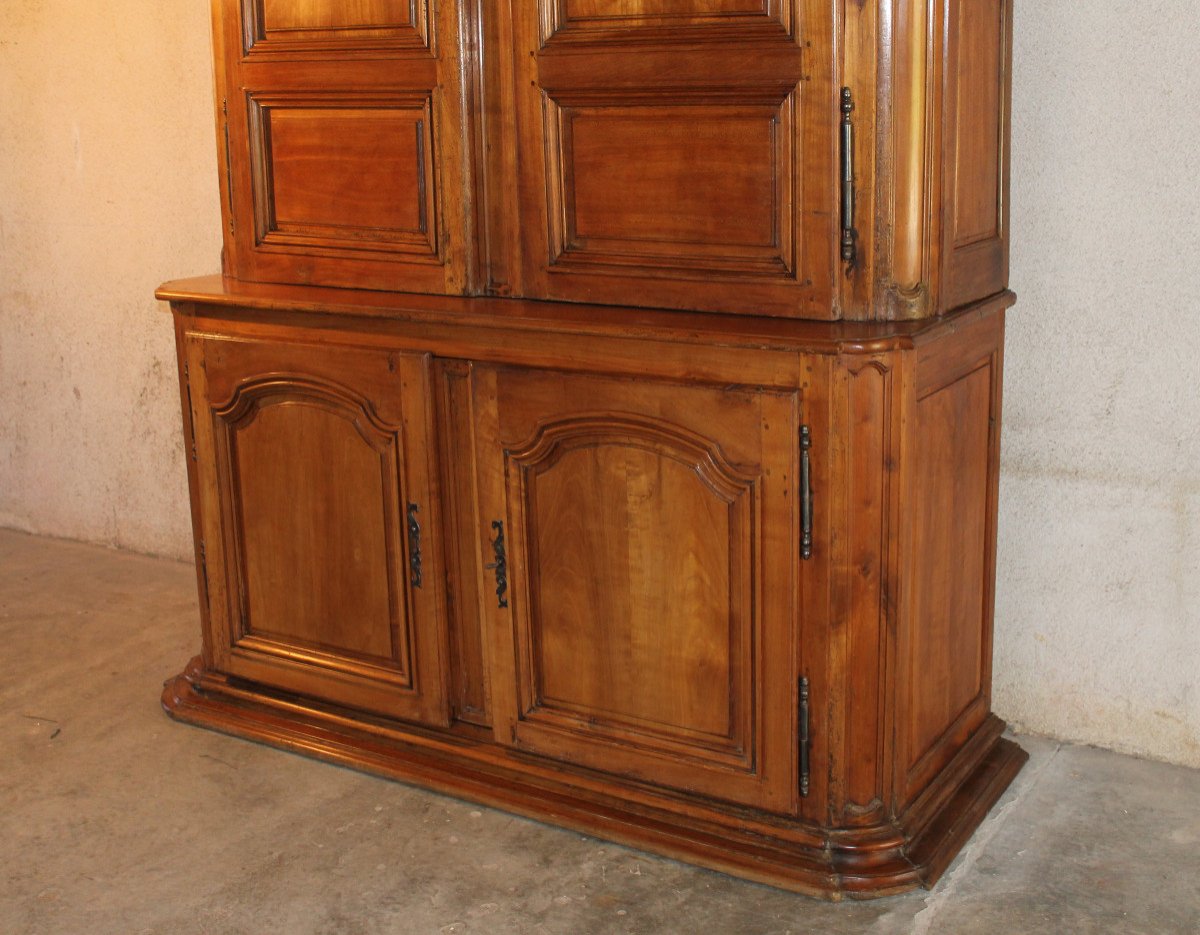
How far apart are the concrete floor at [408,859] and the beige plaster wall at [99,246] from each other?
4.00 feet

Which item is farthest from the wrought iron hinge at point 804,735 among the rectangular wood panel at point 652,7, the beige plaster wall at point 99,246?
the beige plaster wall at point 99,246

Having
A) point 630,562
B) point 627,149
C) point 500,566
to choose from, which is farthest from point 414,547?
point 627,149

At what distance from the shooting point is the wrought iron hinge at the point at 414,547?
2.93m

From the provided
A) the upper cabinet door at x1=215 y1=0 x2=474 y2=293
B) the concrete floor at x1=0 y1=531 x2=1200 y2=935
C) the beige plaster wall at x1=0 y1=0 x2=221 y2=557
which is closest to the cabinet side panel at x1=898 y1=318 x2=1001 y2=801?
the concrete floor at x1=0 y1=531 x2=1200 y2=935

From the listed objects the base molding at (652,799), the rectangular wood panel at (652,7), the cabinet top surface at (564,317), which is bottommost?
the base molding at (652,799)

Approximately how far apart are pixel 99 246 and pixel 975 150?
9.09ft

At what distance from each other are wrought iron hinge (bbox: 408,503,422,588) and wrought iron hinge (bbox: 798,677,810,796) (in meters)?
0.85

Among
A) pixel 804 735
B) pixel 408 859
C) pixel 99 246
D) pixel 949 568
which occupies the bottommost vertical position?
pixel 408 859

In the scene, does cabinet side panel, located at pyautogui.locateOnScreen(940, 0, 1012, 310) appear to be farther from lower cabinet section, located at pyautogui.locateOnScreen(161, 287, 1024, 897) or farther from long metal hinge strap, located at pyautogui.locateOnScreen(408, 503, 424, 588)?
long metal hinge strap, located at pyautogui.locateOnScreen(408, 503, 424, 588)

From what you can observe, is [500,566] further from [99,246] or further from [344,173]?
[99,246]

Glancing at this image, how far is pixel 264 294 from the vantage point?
300cm

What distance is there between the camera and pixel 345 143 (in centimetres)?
296

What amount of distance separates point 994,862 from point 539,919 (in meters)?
0.85

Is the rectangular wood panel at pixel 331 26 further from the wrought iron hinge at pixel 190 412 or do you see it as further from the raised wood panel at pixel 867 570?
the raised wood panel at pixel 867 570
